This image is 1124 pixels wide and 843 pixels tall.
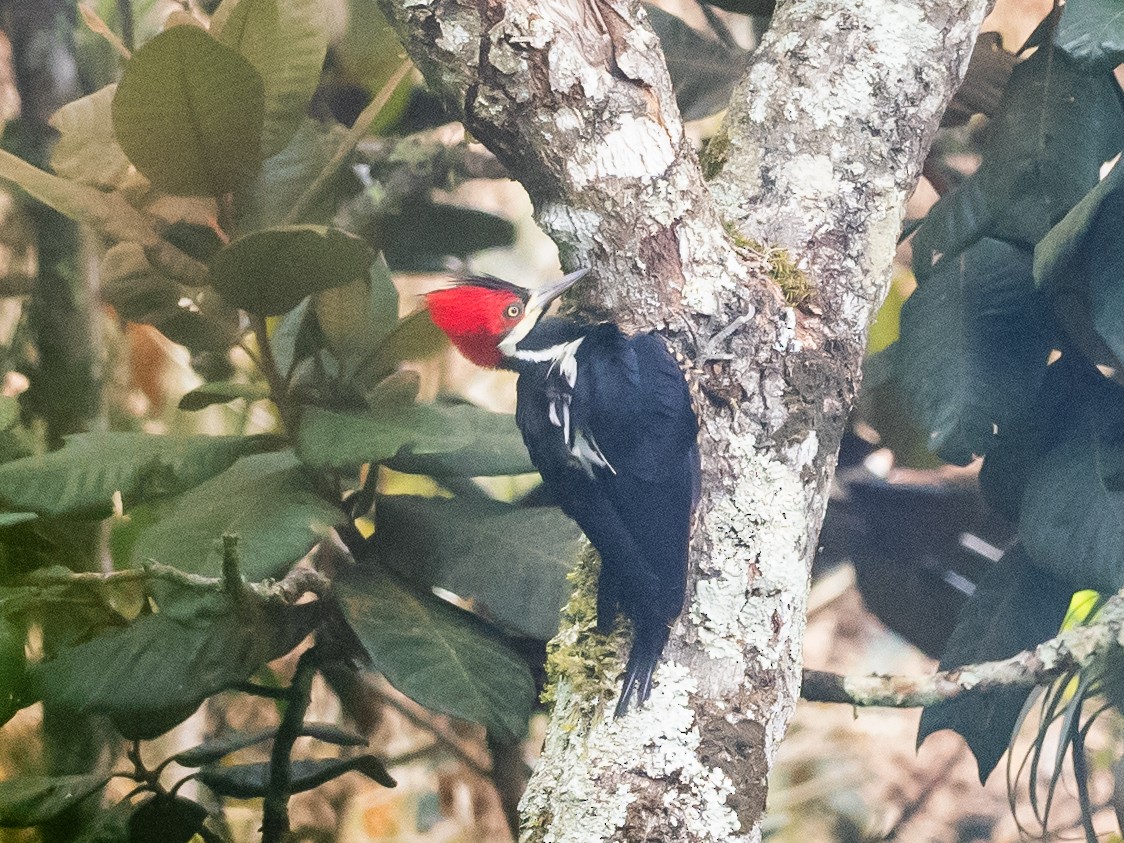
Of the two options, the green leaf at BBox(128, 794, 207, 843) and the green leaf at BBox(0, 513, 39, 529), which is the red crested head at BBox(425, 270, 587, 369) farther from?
the green leaf at BBox(128, 794, 207, 843)

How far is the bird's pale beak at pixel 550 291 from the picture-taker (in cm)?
76

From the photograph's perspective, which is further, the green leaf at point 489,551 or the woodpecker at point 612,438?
the green leaf at point 489,551

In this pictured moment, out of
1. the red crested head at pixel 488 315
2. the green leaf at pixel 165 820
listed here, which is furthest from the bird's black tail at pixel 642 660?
the green leaf at pixel 165 820

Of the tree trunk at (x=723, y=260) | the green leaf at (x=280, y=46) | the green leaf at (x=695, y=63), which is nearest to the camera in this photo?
the tree trunk at (x=723, y=260)

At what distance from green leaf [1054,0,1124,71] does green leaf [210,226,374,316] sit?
0.71 meters

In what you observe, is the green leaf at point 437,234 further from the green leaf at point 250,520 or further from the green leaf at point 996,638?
the green leaf at point 996,638

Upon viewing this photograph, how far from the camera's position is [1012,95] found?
3.35 feet

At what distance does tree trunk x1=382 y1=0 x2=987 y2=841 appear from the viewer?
691 mm

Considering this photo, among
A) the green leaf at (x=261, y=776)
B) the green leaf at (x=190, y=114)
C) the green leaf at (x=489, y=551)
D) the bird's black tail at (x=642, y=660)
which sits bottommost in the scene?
the green leaf at (x=261, y=776)

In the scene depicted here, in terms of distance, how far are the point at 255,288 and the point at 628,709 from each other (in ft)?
1.75

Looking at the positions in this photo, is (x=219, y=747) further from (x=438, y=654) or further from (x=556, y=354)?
(x=556, y=354)

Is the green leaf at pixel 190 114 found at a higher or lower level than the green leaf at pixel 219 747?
higher

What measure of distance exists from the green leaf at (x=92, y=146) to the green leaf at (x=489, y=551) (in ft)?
1.45

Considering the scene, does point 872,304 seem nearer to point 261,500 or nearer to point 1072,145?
point 1072,145
